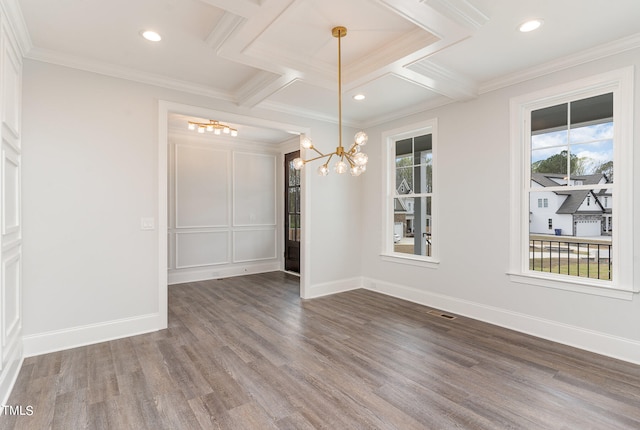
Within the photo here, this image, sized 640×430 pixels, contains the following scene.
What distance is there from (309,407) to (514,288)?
2.74 metres

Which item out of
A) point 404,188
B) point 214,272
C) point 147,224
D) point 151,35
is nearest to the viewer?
point 151,35

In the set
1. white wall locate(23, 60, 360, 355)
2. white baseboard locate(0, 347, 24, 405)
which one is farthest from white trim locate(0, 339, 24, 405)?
white wall locate(23, 60, 360, 355)

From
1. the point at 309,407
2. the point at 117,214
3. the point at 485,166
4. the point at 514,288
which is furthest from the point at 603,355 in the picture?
the point at 117,214

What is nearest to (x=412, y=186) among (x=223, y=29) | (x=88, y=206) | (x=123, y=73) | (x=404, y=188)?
(x=404, y=188)

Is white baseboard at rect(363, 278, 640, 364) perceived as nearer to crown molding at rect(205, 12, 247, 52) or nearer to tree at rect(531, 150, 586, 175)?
tree at rect(531, 150, 586, 175)

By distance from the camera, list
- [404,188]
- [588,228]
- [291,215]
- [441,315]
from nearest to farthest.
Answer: [588,228] → [441,315] → [404,188] → [291,215]

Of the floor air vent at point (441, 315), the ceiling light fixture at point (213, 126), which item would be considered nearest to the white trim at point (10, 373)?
the ceiling light fixture at point (213, 126)

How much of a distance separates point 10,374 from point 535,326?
476cm

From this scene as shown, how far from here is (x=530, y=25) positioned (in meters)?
2.63

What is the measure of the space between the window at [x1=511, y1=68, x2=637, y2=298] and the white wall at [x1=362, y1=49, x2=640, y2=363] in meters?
0.09

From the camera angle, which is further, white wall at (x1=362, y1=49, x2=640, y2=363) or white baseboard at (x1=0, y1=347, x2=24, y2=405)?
white wall at (x1=362, y1=49, x2=640, y2=363)

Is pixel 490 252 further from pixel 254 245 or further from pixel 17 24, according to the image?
pixel 17 24

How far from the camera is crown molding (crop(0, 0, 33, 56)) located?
230cm

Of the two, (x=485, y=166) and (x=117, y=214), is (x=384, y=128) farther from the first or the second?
(x=117, y=214)
